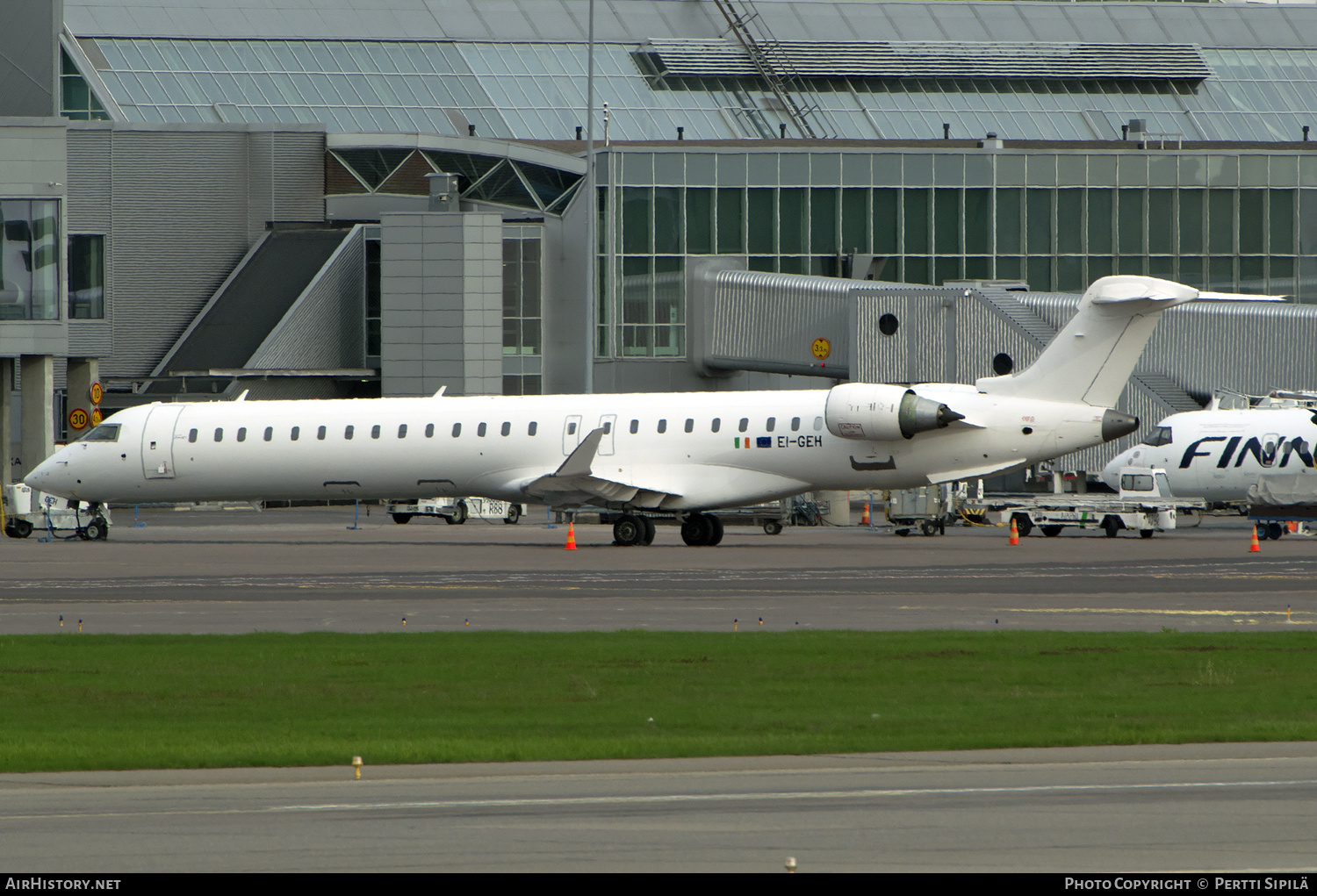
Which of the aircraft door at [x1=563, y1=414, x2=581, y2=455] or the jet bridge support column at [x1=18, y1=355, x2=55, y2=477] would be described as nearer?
the aircraft door at [x1=563, y1=414, x2=581, y2=455]

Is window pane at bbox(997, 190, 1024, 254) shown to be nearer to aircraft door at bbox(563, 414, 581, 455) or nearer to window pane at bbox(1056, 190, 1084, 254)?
window pane at bbox(1056, 190, 1084, 254)

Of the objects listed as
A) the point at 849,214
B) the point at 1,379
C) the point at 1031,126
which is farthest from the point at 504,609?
the point at 1031,126

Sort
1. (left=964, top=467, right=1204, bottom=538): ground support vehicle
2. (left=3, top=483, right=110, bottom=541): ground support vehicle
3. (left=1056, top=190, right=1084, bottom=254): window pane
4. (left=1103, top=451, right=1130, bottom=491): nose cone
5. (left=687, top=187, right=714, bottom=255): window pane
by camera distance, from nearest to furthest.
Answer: (left=3, top=483, right=110, bottom=541): ground support vehicle → (left=964, top=467, right=1204, bottom=538): ground support vehicle → (left=1103, top=451, right=1130, bottom=491): nose cone → (left=687, top=187, right=714, bottom=255): window pane → (left=1056, top=190, right=1084, bottom=254): window pane

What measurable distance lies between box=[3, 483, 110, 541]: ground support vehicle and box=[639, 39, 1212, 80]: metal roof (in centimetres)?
4812

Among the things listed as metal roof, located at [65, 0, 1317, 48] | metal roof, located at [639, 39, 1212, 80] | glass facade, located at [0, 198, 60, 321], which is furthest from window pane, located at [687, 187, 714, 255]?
glass facade, located at [0, 198, 60, 321]

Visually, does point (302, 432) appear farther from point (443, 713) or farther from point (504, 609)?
point (443, 713)

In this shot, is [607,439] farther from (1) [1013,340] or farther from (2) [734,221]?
(2) [734,221]

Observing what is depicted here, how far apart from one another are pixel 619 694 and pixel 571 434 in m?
25.6

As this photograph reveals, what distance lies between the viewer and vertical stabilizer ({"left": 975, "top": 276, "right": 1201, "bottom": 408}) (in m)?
37.8

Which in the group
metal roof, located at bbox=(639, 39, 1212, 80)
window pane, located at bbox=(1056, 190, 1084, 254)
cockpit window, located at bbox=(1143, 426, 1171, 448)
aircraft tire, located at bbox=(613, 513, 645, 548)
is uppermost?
metal roof, located at bbox=(639, 39, 1212, 80)

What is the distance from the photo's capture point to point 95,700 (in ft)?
48.5

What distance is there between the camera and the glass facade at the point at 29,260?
52812 mm

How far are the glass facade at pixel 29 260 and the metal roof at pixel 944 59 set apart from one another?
42121 millimetres

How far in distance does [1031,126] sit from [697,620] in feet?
242
